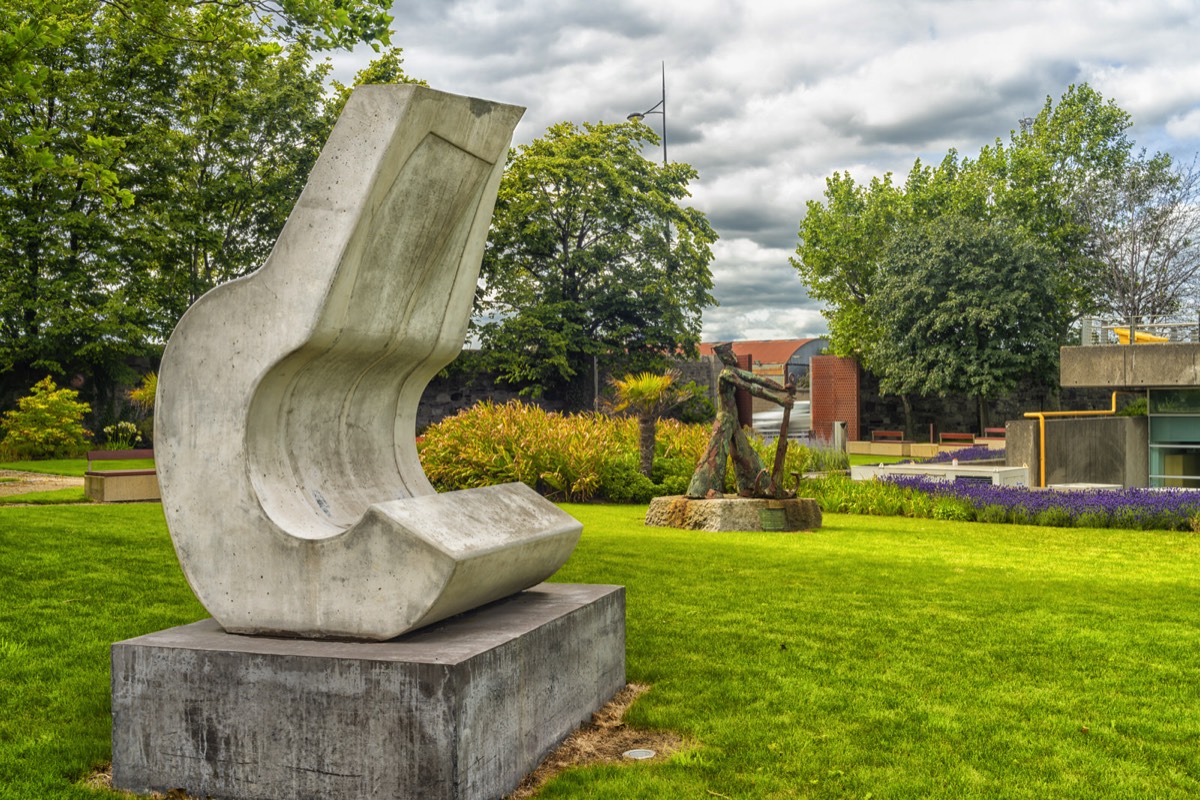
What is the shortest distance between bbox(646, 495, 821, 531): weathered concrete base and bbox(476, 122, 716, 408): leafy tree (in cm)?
1751

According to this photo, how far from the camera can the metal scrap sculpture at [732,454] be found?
12.2 metres

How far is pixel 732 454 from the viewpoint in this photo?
1228 centimetres

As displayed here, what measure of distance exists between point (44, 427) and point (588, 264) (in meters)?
15.2

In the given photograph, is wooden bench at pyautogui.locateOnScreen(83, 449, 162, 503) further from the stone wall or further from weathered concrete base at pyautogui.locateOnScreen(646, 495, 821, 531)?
the stone wall

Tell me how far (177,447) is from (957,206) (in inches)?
1510

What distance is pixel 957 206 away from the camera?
3856 centimetres

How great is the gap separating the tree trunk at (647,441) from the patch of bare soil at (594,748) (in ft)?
36.7

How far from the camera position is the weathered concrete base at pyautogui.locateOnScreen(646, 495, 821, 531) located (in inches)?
470

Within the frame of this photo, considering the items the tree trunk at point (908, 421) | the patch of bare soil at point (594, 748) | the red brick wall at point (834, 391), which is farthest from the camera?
the red brick wall at point (834, 391)

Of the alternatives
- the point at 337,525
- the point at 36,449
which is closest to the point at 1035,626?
the point at 337,525

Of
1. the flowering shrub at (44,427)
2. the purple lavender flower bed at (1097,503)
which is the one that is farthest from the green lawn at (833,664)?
the flowering shrub at (44,427)

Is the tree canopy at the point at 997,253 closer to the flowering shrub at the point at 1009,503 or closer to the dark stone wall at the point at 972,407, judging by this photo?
the dark stone wall at the point at 972,407

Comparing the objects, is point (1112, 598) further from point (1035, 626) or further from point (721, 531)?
point (721, 531)

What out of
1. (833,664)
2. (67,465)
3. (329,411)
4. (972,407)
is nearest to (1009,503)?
(833,664)
